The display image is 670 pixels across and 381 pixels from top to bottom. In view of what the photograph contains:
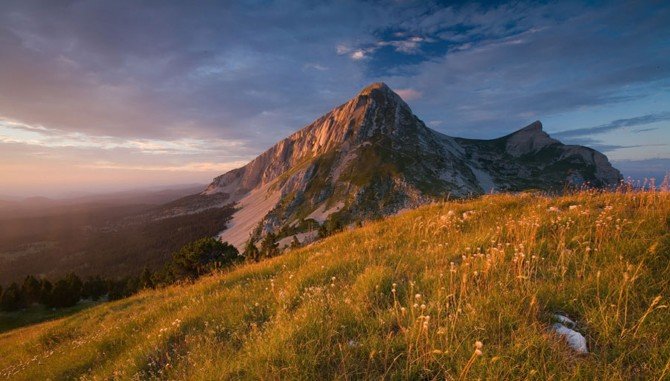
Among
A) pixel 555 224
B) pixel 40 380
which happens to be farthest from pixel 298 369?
→ pixel 40 380

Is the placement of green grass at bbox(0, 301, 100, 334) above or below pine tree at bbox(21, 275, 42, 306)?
below

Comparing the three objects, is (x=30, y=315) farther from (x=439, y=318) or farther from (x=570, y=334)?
(x=570, y=334)

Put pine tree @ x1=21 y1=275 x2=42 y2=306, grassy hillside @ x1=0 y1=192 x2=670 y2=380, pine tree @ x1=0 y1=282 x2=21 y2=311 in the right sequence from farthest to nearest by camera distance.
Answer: pine tree @ x1=21 y1=275 x2=42 y2=306
pine tree @ x1=0 y1=282 x2=21 y2=311
grassy hillside @ x1=0 y1=192 x2=670 y2=380

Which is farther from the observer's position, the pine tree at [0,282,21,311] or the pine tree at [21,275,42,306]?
the pine tree at [21,275,42,306]

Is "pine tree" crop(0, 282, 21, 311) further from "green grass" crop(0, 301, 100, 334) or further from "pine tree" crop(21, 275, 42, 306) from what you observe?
"green grass" crop(0, 301, 100, 334)

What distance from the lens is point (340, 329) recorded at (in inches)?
175

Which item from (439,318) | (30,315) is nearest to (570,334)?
(439,318)

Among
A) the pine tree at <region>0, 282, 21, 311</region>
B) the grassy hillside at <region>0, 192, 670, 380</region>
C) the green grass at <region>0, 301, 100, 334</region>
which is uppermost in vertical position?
the grassy hillside at <region>0, 192, 670, 380</region>

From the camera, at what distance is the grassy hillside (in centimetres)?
342

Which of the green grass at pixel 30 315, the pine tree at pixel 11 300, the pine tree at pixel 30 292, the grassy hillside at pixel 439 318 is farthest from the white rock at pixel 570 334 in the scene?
the pine tree at pixel 30 292

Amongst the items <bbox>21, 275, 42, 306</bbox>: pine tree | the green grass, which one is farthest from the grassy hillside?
<bbox>21, 275, 42, 306</bbox>: pine tree

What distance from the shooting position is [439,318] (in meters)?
4.09

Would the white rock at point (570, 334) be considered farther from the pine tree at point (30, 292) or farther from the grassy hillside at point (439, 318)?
the pine tree at point (30, 292)

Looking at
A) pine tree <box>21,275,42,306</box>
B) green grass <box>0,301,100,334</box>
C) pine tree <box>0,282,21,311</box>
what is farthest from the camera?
pine tree <box>21,275,42,306</box>
